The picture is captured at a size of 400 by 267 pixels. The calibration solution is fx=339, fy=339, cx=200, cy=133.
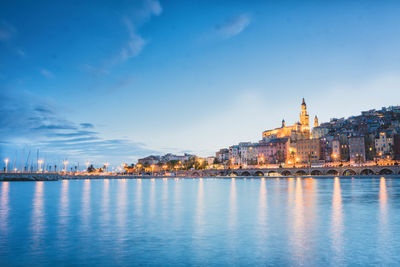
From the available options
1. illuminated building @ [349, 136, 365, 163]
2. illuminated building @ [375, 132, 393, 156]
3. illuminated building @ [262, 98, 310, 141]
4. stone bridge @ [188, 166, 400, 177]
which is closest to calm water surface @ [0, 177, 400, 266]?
stone bridge @ [188, 166, 400, 177]

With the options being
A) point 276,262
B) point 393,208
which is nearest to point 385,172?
point 393,208

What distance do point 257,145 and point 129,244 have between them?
147 metres

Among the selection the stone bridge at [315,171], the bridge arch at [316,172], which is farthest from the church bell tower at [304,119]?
the bridge arch at [316,172]

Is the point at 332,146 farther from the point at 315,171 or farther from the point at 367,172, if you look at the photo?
the point at 367,172

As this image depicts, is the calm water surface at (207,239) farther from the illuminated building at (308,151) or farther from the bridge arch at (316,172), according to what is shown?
the illuminated building at (308,151)

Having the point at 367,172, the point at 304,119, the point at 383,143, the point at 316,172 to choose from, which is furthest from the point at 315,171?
the point at 304,119

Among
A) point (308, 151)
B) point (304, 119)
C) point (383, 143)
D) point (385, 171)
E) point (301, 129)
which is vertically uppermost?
point (304, 119)

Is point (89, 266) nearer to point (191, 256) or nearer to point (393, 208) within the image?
point (191, 256)

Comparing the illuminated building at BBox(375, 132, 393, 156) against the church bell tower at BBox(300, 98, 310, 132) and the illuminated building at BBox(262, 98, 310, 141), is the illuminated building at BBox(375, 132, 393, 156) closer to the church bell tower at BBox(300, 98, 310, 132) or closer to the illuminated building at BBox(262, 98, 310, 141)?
the illuminated building at BBox(262, 98, 310, 141)

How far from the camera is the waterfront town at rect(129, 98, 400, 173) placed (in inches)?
4500

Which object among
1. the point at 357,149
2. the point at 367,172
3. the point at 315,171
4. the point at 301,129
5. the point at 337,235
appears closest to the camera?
the point at 337,235

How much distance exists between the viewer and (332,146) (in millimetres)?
131750

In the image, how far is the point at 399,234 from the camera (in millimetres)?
15664

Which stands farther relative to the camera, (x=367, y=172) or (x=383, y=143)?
(x=383, y=143)
